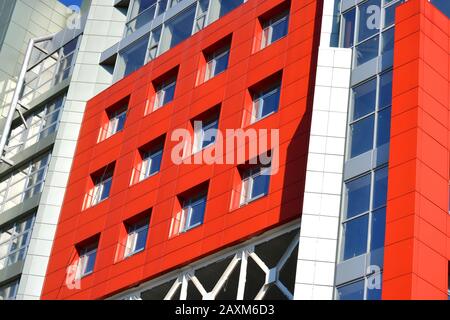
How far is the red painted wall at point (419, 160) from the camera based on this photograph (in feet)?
110

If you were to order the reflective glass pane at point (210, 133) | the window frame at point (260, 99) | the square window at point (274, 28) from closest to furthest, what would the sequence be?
the window frame at point (260, 99) → the reflective glass pane at point (210, 133) → the square window at point (274, 28)

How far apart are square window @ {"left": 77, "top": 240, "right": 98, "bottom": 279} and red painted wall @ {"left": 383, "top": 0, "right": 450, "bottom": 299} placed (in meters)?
20.0

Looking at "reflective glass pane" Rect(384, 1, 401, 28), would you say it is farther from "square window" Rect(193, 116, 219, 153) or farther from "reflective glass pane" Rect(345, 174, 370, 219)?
"square window" Rect(193, 116, 219, 153)

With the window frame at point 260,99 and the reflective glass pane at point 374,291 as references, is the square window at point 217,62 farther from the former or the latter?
the reflective glass pane at point 374,291

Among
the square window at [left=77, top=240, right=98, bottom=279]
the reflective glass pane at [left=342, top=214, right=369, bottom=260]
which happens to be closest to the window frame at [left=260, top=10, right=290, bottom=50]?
the square window at [left=77, top=240, right=98, bottom=279]

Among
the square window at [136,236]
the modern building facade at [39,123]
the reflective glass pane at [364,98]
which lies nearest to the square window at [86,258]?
the square window at [136,236]

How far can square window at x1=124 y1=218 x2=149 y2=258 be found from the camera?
161 ft

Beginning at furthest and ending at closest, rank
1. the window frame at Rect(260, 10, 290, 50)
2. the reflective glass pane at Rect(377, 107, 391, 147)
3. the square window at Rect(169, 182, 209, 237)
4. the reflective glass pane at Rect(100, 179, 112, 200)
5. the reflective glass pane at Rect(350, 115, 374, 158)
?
the reflective glass pane at Rect(100, 179, 112, 200), the window frame at Rect(260, 10, 290, 50), the square window at Rect(169, 182, 209, 237), the reflective glass pane at Rect(350, 115, 374, 158), the reflective glass pane at Rect(377, 107, 391, 147)

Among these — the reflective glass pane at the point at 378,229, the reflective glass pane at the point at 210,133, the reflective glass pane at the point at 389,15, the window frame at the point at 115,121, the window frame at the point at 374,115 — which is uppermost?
the window frame at the point at 115,121

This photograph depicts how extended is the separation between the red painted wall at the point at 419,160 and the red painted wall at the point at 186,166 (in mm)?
5874

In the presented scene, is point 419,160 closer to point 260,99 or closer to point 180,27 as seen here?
point 260,99

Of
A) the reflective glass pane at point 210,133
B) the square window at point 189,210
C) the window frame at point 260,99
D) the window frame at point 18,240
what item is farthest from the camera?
the window frame at point 18,240
